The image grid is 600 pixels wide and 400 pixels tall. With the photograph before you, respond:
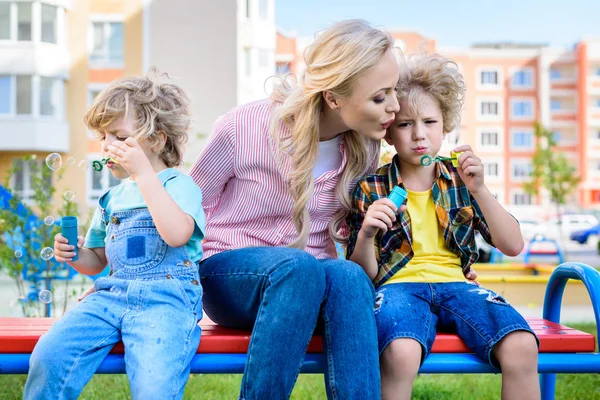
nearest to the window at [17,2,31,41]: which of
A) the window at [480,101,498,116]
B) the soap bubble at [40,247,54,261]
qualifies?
the soap bubble at [40,247,54,261]

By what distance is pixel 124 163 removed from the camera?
5.79ft

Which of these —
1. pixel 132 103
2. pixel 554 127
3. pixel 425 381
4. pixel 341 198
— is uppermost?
pixel 554 127

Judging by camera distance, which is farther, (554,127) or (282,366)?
(554,127)

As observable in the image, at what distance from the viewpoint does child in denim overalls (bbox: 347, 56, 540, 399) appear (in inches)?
70.4

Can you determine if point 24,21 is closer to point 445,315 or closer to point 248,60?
point 248,60

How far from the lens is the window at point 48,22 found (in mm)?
18359

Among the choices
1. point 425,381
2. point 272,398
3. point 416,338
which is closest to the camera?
point 272,398

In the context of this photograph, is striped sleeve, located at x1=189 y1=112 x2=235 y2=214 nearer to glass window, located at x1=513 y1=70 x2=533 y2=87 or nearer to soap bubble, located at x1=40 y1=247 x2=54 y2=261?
soap bubble, located at x1=40 y1=247 x2=54 y2=261

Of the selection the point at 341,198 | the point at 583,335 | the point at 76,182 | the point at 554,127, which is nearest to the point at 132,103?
the point at 341,198

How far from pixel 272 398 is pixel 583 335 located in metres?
0.82

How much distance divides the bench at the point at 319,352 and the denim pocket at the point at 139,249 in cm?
20

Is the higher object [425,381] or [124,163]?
[124,163]

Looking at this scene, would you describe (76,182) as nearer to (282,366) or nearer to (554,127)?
(282,366)

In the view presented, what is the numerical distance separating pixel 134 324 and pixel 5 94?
1779cm
